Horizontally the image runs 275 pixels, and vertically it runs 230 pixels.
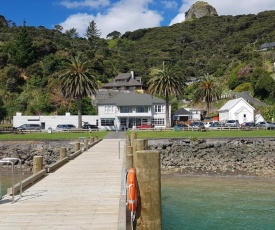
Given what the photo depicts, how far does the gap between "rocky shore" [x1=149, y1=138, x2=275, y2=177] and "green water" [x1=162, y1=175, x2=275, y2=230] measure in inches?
115

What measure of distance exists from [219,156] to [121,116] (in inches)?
1509

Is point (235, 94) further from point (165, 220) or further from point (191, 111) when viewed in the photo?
point (165, 220)

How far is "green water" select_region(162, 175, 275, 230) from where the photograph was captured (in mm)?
19422

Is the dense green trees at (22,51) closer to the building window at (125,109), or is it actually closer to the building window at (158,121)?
the building window at (125,109)

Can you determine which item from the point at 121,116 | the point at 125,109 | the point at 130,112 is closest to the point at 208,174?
the point at 130,112

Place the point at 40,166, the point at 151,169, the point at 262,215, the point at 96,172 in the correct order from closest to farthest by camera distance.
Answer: the point at 151,169, the point at 40,166, the point at 96,172, the point at 262,215

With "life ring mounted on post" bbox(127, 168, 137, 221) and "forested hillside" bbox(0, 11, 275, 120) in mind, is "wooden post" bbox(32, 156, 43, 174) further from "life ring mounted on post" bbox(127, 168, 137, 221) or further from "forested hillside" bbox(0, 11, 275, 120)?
"forested hillside" bbox(0, 11, 275, 120)

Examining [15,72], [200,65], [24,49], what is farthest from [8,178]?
[200,65]

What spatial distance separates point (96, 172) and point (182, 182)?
14.6 m

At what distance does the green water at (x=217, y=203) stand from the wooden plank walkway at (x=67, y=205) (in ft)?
17.4

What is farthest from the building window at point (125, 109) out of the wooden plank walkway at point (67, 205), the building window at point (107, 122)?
the wooden plank walkway at point (67, 205)

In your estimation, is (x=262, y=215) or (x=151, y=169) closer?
(x=151, y=169)

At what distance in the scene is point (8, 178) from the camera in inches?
1305

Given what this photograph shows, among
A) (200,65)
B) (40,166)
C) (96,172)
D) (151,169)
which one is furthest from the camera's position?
(200,65)
